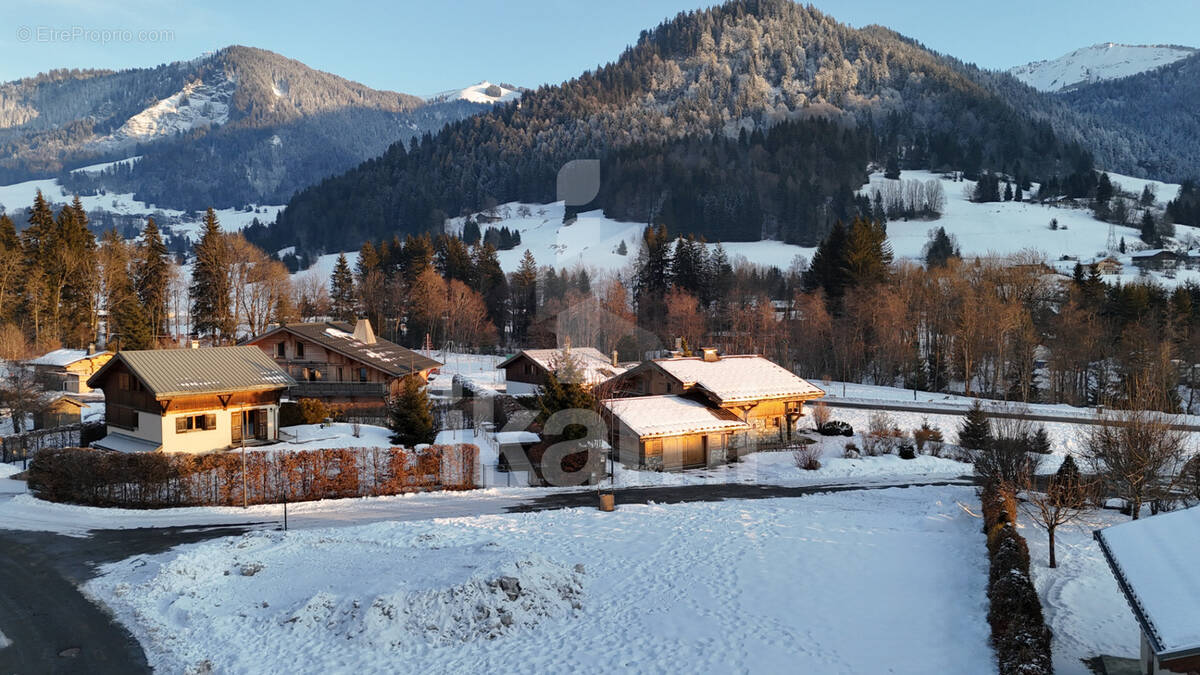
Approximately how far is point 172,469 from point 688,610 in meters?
21.4

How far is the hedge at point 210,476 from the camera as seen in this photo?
2759cm

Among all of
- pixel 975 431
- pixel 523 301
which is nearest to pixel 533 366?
pixel 975 431

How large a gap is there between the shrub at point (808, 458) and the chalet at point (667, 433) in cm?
321

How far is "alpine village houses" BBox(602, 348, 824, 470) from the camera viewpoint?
37281 millimetres

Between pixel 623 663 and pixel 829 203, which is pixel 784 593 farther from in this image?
pixel 829 203

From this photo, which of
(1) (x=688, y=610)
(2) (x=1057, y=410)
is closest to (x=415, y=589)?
(1) (x=688, y=610)

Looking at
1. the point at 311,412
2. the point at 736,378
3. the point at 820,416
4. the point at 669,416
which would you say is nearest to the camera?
the point at 669,416

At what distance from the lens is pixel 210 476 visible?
27984 millimetres

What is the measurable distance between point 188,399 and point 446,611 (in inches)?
1041

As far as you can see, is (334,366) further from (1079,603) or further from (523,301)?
(1079,603)

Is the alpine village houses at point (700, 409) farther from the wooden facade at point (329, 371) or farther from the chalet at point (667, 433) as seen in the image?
the wooden facade at point (329, 371)

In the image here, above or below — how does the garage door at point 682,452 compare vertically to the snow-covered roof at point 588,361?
below

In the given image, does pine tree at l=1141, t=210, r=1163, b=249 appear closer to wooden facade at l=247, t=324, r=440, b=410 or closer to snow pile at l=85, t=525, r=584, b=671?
wooden facade at l=247, t=324, r=440, b=410

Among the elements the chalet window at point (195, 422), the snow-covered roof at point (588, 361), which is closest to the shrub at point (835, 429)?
the snow-covered roof at point (588, 361)
